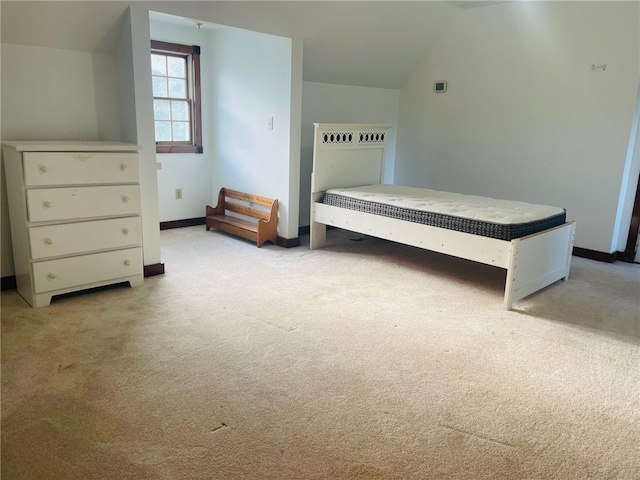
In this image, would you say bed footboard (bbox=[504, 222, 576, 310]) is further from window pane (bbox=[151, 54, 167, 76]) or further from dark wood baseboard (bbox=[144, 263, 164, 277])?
window pane (bbox=[151, 54, 167, 76])

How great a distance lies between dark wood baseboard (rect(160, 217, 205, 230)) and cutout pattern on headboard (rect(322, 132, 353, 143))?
70.4 inches

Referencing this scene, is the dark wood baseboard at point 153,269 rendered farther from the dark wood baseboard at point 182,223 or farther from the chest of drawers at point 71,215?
the dark wood baseboard at point 182,223

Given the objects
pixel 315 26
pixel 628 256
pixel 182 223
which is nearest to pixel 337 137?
pixel 315 26

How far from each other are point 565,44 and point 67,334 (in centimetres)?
438

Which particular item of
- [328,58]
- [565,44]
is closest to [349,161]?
[328,58]

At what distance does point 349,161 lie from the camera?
4.39 m

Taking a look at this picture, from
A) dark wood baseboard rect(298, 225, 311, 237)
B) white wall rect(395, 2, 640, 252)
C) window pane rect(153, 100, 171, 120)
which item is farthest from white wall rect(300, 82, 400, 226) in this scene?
window pane rect(153, 100, 171, 120)

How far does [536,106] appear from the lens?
14.4ft

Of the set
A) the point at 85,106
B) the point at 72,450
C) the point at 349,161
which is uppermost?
the point at 85,106

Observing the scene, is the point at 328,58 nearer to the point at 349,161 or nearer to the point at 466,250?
the point at 349,161

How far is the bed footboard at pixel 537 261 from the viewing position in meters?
2.96

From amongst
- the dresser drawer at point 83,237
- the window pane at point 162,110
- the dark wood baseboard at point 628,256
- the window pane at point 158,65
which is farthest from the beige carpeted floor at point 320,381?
the window pane at point 158,65

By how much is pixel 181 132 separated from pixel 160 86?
0.48m

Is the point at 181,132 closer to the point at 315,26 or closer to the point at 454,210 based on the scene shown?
the point at 315,26
